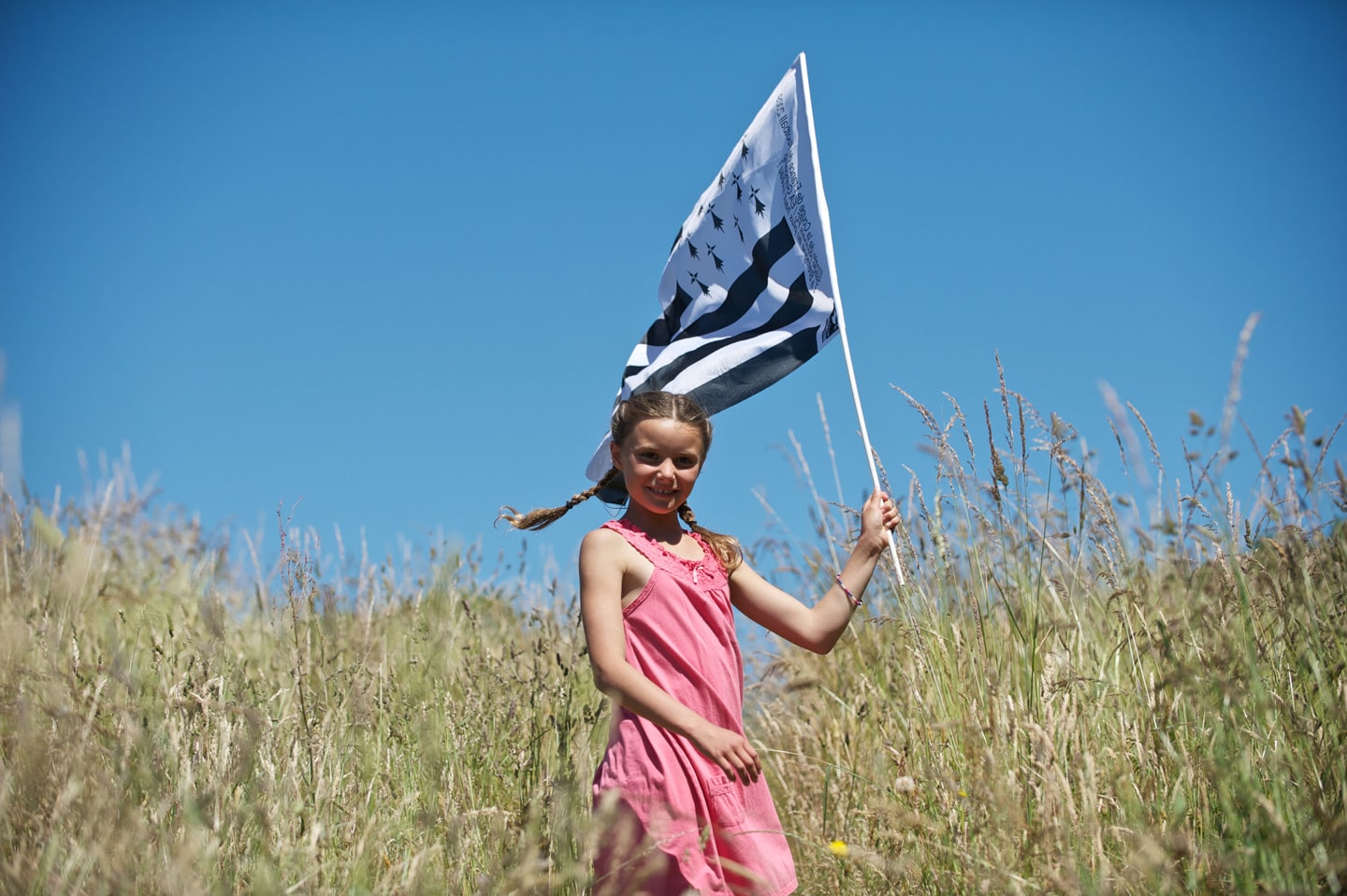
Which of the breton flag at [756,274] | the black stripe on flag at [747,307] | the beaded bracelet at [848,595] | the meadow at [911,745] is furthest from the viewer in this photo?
the black stripe on flag at [747,307]

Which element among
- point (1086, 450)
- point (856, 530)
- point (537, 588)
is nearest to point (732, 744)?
point (1086, 450)

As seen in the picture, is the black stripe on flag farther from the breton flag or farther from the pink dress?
the pink dress

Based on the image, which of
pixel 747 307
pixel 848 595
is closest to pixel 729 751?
pixel 848 595

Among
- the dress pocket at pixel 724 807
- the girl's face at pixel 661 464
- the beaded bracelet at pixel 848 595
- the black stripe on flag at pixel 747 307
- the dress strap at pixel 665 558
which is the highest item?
the black stripe on flag at pixel 747 307

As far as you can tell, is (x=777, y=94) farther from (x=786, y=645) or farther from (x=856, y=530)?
(x=786, y=645)

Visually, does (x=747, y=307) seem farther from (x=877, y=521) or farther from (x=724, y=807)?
(x=724, y=807)

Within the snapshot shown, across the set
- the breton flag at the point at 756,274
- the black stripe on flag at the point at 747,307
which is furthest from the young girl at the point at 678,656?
the black stripe on flag at the point at 747,307

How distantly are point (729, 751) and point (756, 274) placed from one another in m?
1.88

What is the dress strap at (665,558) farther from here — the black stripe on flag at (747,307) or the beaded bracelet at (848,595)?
the black stripe on flag at (747,307)

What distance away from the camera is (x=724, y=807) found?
248cm

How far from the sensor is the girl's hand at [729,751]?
7.29 ft

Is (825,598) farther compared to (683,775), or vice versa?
(825,598)

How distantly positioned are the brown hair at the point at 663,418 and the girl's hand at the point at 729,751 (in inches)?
27.8

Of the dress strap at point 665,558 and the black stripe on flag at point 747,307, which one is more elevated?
the black stripe on flag at point 747,307
